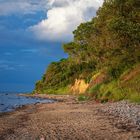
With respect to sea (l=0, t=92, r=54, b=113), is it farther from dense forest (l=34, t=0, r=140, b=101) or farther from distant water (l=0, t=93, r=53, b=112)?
dense forest (l=34, t=0, r=140, b=101)

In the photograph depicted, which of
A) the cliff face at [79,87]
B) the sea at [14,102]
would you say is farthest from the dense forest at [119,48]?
the cliff face at [79,87]

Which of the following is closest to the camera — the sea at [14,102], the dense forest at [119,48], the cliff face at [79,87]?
the dense forest at [119,48]

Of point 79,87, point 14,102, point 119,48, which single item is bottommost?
point 14,102

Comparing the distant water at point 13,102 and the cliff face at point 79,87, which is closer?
the distant water at point 13,102

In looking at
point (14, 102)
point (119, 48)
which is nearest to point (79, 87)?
point (14, 102)

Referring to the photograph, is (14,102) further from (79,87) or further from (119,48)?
(119,48)

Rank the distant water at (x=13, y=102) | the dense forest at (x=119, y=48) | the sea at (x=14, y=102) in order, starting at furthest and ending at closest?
the distant water at (x=13, y=102), the sea at (x=14, y=102), the dense forest at (x=119, y=48)

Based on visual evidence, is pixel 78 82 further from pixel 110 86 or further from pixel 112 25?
pixel 112 25

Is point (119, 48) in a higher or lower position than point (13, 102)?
higher

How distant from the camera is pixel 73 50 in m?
105

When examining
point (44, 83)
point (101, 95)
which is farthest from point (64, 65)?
point (101, 95)

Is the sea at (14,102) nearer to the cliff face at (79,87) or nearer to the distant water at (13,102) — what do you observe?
the distant water at (13,102)

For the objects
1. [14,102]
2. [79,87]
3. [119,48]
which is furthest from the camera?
[79,87]

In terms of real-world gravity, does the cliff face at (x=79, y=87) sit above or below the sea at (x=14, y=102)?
above
